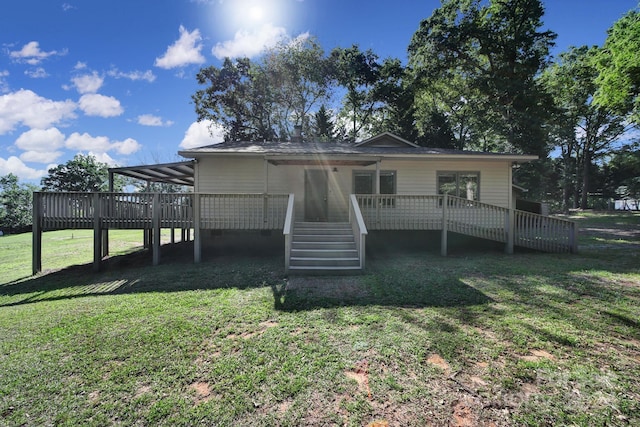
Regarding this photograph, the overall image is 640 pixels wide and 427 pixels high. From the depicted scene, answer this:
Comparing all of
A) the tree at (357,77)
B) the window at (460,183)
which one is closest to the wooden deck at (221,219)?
the window at (460,183)

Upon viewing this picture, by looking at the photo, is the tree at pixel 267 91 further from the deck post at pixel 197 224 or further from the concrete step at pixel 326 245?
the concrete step at pixel 326 245

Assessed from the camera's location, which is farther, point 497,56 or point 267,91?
point 267,91

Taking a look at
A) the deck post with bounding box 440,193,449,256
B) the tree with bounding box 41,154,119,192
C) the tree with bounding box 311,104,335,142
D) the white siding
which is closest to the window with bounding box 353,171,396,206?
the white siding

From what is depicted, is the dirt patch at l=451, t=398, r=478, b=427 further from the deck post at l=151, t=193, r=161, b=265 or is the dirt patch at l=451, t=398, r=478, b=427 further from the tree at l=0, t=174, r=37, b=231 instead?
the tree at l=0, t=174, r=37, b=231

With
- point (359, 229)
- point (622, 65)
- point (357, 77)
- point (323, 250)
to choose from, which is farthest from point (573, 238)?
point (357, 77)

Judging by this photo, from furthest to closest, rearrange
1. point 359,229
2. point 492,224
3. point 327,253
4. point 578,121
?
1. point 578,121
2. point 492,224
3. point 327,253
4. point 359,229

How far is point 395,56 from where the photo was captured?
2836 cm

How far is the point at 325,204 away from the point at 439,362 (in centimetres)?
827

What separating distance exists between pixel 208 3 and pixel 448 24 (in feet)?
64.5

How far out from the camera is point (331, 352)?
3350 mm

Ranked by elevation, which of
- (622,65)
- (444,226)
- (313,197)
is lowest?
(444,226)

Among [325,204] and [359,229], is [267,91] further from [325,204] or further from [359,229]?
[359,229]

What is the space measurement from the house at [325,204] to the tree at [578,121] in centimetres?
1984

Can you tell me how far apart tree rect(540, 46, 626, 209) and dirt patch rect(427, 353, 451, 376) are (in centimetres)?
2831
